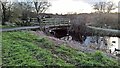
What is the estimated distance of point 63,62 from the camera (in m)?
4.20

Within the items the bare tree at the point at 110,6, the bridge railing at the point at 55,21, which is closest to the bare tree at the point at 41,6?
the bridge railing at the point at 55,21

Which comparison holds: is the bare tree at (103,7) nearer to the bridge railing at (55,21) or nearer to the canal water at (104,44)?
the bridge railing at (55,21)

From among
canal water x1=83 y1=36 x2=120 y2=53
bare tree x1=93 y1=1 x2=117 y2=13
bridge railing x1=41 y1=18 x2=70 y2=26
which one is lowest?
canal water x1=83 y1=36 x2=120 y2=53

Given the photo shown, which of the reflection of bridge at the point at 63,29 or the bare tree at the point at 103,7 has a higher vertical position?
the bare tree at the point at 103,7

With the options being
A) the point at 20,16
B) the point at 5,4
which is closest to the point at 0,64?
the point at 5,4

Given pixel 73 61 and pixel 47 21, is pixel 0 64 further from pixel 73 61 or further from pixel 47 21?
pixel 47 21

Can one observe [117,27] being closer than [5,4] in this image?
No

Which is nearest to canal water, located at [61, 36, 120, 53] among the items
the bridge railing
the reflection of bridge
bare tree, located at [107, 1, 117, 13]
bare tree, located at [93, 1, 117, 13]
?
the reflection of bridge

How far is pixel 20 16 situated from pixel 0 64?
11184mm

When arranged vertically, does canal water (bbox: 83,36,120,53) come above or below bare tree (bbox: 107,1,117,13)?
below

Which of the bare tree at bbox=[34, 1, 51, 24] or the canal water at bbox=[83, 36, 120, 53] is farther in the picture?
the bare tree at bbox=[34, 1, 51, 24]

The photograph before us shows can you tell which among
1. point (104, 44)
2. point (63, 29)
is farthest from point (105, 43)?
point (63, 29)

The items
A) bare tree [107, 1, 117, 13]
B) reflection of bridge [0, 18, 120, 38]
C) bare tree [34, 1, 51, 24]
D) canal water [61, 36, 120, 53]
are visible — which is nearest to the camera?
canal water [61, 36, 120, 53]

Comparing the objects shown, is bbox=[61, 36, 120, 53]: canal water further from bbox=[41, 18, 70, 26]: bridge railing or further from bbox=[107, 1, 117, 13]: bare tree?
bbox=[107, 1, 117, 13]: bare tree
